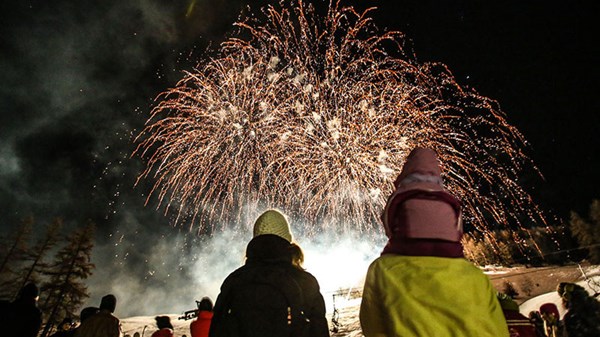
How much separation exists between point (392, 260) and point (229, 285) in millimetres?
1373

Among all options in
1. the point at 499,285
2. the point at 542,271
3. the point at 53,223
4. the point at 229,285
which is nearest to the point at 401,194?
the point at 229,285

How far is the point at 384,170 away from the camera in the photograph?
14.8 m

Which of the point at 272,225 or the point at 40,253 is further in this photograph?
the point at 40,253

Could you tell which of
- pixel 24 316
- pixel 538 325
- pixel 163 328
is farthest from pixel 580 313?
pixel 24 316

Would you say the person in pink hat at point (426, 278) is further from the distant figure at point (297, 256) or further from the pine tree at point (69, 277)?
the pine tree at point (69, 277)

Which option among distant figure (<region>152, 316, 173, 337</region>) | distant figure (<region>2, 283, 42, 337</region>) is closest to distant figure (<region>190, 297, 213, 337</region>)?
distant figure (<region>152, 316, 173, 337</region>)

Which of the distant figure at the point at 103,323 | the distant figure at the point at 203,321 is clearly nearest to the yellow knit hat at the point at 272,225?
the distant figure at the point at 203,321

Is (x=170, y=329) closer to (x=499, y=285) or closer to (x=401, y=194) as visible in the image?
(x=401, y=194)

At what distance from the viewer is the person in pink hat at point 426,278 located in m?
2.11

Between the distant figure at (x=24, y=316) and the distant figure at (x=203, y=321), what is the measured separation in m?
2.77

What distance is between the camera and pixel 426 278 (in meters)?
2.17

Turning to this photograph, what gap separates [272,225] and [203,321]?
3.68 metres

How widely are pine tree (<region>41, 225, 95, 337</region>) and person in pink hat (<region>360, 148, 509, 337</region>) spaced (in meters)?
36.3

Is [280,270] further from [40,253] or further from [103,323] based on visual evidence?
[40,253]
